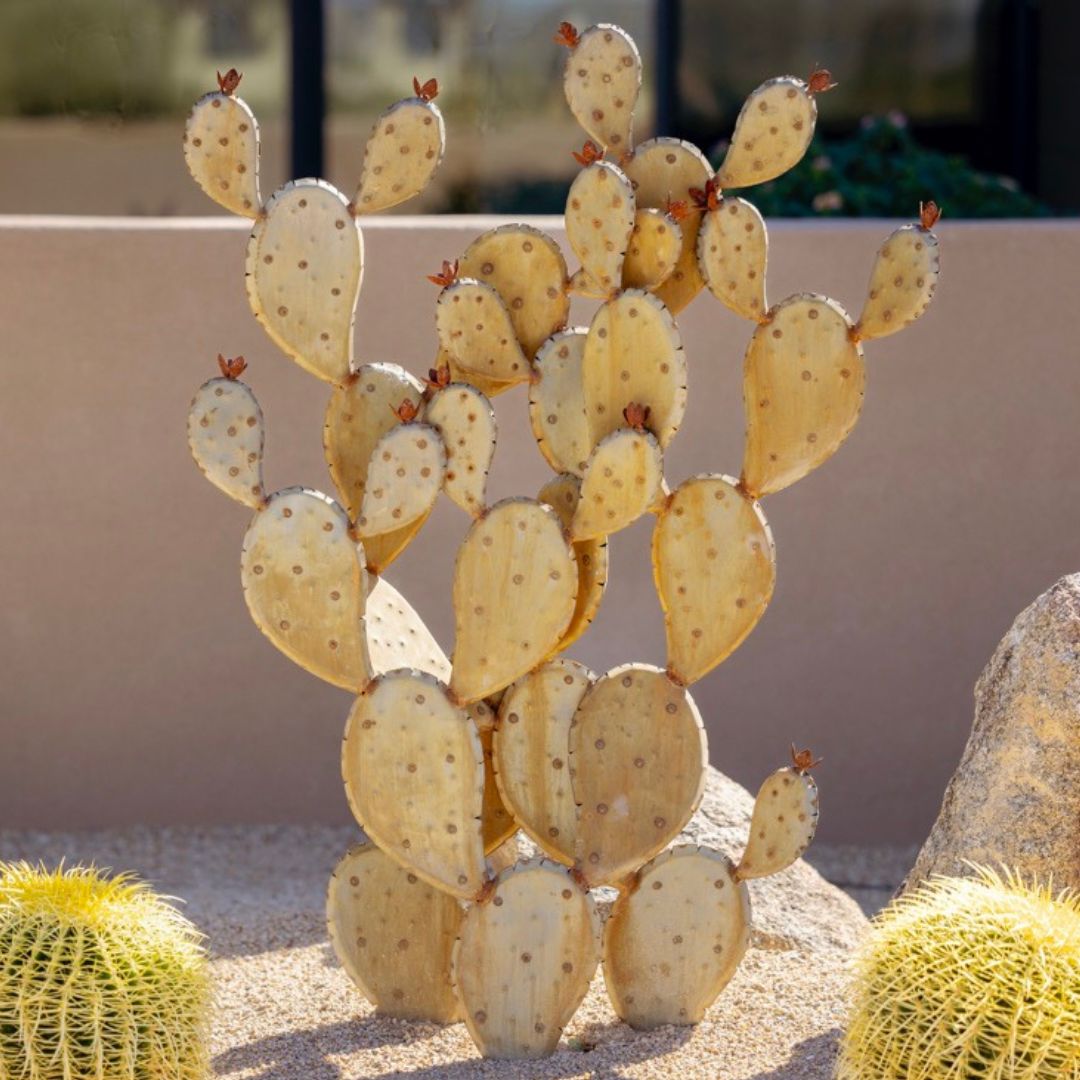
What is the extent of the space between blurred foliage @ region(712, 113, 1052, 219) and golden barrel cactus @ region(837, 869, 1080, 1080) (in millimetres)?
3736

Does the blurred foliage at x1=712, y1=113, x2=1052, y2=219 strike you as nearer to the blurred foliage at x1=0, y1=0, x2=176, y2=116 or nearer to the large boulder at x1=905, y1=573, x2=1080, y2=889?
the blurred foliage at x1=0, y1=0, x2=176, y2=116

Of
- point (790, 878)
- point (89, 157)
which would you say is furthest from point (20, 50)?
point (790, 878)

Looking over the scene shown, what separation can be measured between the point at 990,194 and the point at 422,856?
3.97 m

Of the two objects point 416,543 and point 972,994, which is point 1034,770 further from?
point 416,543

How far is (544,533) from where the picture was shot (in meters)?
3.13

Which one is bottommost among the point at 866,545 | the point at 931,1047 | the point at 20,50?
the point at 931,1047

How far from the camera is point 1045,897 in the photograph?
9.04 feet

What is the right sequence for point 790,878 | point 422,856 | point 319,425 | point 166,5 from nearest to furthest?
1. point 422,856
2. point 790,878
3. point 319,425
4. point 166,5

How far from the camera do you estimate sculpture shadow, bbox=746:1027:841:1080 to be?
3201mm

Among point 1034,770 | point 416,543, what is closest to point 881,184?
point 416,543

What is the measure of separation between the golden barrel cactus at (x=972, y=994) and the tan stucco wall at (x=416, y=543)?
7.89ft

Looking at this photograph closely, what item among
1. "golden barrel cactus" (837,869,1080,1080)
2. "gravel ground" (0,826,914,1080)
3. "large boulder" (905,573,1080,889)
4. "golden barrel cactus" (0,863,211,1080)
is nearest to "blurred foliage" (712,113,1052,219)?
"gravel ground" (0,826,914,1080)

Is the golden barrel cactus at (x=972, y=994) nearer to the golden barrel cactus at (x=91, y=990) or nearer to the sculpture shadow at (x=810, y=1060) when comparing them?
the sculpture shadow at (x=810, y=1060)

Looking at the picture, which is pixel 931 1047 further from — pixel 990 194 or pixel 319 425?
pixel 990 194
